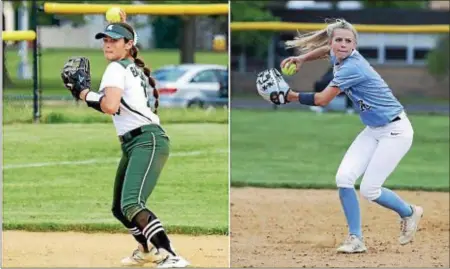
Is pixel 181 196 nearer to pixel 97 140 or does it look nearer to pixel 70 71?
pixel 97 140

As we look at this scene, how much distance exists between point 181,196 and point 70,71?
2925 millimetres

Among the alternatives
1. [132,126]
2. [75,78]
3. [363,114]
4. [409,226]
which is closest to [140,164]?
[132,126]

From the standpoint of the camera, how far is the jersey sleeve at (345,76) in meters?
6.18

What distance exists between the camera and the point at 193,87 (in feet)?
50.1

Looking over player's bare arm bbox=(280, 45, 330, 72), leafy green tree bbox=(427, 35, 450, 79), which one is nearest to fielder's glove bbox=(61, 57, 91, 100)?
player's bare arm bbox=(280, 45, 330, 72)

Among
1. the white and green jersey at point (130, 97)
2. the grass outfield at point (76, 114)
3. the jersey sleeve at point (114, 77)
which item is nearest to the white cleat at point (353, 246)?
the white and green jersey at point (130, 97)

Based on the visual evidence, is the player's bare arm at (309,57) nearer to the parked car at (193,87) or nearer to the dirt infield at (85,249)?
the dirt infield at (85,249)

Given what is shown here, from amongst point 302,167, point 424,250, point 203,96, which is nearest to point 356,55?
point 424,250

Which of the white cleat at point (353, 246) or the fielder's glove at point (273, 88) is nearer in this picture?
the fielder's glove at point (273, 88)

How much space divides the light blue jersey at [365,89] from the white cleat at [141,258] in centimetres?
139

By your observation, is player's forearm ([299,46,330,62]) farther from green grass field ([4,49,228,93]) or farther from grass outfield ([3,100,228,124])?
green grass field ([4,49,228,93])

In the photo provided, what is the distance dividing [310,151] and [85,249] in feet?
25.9

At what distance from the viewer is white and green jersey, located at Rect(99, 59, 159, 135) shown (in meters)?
5.60

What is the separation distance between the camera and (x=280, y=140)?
15.9 meters
